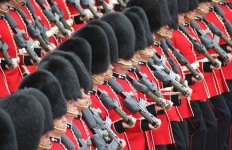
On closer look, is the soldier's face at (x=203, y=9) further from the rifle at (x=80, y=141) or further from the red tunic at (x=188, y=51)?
the rifle at (x=80, y=141)

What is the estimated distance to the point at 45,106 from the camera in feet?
18.6

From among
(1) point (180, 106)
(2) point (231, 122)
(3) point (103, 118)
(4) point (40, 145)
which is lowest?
(2) point (231, 122)

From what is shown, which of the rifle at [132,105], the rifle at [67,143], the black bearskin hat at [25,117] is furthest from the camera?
the rifle at [132,105]

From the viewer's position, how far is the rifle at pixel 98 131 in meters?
6.71

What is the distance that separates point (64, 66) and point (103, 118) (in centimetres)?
86

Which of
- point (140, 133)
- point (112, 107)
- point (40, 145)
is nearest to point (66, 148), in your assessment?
point (40, 145)

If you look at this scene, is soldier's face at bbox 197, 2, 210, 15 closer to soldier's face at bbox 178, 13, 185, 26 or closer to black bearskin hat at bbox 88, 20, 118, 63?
soldier's face at bbox 178, 13, 185, 26

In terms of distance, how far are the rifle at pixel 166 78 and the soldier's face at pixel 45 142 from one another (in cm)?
291

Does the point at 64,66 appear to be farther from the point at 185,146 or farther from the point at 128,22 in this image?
the point at 185,146

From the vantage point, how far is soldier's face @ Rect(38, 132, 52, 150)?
5613mm

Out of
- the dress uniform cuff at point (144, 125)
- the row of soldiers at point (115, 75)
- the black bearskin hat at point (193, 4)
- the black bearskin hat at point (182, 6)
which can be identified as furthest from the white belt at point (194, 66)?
the dress uniform cuff at point (144, 125)

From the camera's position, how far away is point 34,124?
536 cm

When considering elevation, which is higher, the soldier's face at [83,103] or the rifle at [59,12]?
the rifle at [59,12]

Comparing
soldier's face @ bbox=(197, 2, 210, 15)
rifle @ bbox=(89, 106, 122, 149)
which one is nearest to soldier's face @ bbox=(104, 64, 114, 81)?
rifle @ bbox=(89, 106, 122, 149)
